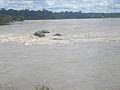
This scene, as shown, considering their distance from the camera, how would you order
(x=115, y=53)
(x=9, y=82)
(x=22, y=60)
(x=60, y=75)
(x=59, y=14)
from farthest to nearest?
(x=59, y=14) < (x=115, y=53) < (x=22, y=60) < (x=60, y=75) < (x=9, y=82)

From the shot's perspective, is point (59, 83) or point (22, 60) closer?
point (59, 83)

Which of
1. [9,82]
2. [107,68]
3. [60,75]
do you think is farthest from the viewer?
[107,68]

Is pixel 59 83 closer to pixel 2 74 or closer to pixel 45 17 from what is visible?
pixel 2 74

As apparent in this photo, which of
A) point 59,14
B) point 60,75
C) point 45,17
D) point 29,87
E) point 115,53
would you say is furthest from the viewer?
point 59,14

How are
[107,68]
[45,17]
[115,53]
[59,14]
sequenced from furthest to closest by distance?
[59,14]
[45,17]
[115,53]
[107,68]

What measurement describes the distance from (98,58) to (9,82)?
885 cm

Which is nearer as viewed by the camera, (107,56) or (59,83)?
(59,83)

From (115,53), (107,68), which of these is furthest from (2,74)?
(115,53)

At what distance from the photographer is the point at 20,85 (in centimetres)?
1413

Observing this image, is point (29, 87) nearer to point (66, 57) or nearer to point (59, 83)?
point (59, 83)

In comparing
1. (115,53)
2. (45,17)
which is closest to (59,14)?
(45,17)

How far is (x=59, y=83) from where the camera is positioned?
1443 centimetres

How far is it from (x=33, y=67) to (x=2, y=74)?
2420mm

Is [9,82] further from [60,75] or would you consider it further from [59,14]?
[59,14]
